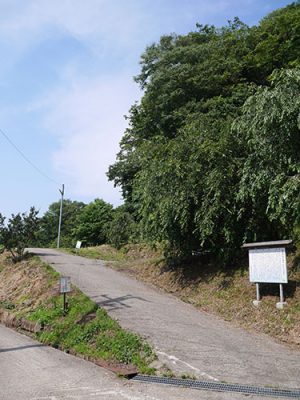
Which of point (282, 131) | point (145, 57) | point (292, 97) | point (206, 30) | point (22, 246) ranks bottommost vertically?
point (22, 246)

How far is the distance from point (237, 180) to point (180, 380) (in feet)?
22.9

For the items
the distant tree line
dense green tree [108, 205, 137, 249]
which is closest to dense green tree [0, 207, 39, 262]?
the distant tree line

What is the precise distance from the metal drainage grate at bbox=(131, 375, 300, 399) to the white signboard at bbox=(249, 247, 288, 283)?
3761mm

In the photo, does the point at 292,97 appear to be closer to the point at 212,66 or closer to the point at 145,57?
the point at 212,66

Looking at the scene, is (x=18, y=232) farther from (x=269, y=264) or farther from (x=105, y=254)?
(x=269, y=264)

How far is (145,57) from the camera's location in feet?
85.7

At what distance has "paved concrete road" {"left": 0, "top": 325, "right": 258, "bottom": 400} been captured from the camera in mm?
4805

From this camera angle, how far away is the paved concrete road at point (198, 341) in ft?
18.1

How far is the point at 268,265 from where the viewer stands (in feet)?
28.6

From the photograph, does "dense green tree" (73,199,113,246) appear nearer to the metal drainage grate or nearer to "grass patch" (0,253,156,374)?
"grass patch" (0,253,156,374)

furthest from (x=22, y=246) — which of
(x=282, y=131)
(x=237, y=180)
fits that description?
(x=282, y=131)

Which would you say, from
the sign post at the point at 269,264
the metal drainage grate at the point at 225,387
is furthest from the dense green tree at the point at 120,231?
the metal drainage grate at the point at 225,387

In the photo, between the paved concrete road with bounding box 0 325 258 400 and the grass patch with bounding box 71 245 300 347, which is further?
the grass patch with bounding box 71 245 300 347

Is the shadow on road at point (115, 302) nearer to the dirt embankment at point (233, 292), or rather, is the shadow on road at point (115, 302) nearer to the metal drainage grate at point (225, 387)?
the dirt embankment at point (233, 292)
